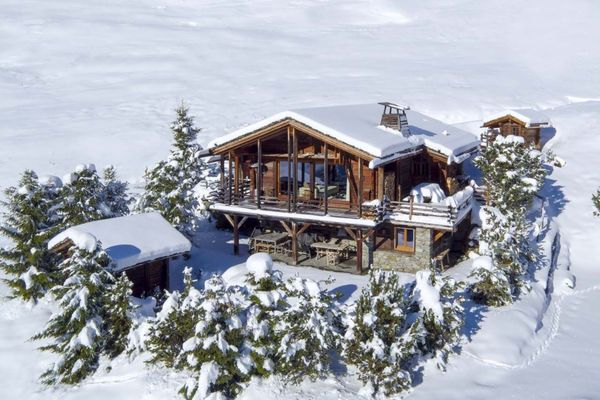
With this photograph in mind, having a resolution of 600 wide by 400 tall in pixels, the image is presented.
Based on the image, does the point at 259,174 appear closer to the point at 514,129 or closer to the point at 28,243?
the point at 28,243

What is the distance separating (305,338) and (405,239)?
10.1 m

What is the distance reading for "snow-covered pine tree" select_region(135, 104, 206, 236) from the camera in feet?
90.5

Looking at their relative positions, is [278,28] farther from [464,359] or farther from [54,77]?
[464,359]

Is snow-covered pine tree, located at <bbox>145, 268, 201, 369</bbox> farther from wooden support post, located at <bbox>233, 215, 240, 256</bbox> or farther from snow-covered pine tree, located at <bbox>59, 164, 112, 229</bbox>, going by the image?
wooden support post, located at <bbox>233, 215, 240, 256</bbox>

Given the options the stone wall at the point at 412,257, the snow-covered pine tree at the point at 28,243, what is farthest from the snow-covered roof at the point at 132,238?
the stone wall at the point at 412,257

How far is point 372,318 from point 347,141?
30.2ft

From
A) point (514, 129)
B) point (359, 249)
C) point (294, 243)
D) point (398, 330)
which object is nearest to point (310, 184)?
point (294, 243)

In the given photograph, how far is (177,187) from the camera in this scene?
27.8m

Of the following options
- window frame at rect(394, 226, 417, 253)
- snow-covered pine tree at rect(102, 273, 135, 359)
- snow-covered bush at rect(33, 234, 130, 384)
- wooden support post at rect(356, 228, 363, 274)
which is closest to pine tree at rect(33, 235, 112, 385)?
snow-covered bush at rect(33, 234, 130, 384)

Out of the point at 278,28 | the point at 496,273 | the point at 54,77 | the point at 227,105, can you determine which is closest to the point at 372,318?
the point at 496,273

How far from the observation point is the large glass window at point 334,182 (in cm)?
2786

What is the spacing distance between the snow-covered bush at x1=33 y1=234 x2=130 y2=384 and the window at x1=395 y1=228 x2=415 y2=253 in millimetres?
12012

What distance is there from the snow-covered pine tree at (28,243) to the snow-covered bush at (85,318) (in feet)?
12.9

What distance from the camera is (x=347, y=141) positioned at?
2488cm
